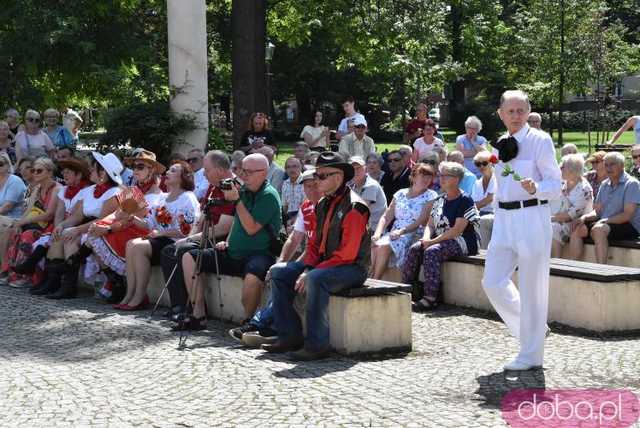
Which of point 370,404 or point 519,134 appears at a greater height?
point 519,134

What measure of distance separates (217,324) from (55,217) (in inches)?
144

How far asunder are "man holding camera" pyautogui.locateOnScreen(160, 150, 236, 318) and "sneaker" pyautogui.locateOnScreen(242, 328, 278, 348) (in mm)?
1244

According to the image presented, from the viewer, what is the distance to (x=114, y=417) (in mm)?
6648

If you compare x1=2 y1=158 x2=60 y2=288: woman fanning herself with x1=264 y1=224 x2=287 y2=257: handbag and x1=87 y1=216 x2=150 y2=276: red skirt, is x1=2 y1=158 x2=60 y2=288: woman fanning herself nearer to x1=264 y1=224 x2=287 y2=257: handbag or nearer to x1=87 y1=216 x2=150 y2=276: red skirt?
x1=87 y1=216 x2=150 y2=276: red skirt

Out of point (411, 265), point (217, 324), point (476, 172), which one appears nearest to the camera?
point (217, 324)

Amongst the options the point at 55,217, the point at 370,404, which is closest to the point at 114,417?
the point at 370,404

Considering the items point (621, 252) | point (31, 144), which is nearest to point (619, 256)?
point (621, 252)

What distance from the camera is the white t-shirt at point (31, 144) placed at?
1692cm

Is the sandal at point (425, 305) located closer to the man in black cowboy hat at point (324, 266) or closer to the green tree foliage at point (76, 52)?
the man in black cowboy hat at point (324, 266)

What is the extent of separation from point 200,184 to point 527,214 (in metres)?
6.33

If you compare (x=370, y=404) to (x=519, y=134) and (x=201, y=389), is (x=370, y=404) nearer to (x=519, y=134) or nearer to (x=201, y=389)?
(x=201, y=389)

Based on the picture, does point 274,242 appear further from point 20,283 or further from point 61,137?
point 61,137

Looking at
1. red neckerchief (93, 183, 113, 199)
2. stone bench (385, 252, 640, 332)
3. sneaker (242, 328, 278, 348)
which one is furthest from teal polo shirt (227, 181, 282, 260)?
red neckerchief (93, 183, 113, 199)

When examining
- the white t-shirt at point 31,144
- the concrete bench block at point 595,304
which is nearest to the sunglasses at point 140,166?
the concrete bench block at point 595,304
